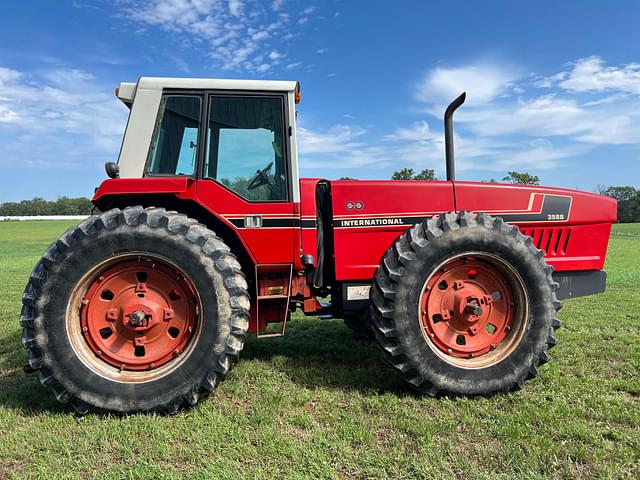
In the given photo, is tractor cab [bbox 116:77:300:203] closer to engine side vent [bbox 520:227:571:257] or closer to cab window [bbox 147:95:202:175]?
cab window [bbox 147:95:202:175]

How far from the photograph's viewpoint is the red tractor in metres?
3.08

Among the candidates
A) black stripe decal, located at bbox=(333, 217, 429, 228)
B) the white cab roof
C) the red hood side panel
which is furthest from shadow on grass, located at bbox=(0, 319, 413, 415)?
the white cab roof

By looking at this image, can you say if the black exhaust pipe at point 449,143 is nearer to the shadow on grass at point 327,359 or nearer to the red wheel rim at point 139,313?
the shadow on grass at point 327,359

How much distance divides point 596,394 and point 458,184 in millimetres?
1975

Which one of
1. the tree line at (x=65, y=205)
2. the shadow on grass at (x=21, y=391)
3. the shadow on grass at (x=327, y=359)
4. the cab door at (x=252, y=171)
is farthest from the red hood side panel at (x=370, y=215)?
the tree line at (x=65, y=205)

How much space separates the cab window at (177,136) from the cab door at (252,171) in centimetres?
9

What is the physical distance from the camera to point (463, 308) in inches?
134

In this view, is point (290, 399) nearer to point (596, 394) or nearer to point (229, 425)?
point (229, 425)

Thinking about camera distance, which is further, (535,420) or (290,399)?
(290,399)

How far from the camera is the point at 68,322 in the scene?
3070mm

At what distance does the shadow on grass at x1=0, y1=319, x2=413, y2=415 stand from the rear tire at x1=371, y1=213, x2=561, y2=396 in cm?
39

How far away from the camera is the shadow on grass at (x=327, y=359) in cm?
358

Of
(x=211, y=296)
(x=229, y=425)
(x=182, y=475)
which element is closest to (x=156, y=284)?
(x=211, y=296)

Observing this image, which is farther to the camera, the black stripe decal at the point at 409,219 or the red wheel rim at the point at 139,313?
A: the black stripe decal at the point at 409,219
